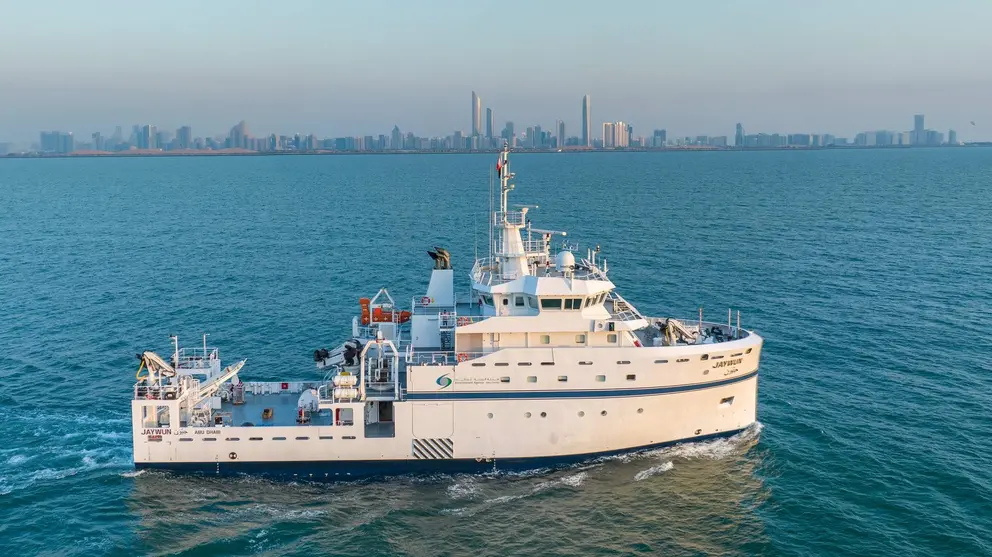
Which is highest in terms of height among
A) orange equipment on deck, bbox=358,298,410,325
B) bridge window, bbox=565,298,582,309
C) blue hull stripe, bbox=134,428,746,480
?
bridge window, bbox=565,298,582,309

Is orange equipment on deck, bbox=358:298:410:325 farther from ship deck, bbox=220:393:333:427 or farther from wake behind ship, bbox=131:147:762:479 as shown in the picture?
ship deck, bbox=220:393:333:427

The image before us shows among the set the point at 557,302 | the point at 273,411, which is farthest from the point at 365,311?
the point at 557,302

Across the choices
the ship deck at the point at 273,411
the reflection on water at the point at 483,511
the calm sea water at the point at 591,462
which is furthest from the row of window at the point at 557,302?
the ship deck at the point at 273,411

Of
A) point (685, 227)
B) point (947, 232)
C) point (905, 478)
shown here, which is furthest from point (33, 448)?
point (947, 232)

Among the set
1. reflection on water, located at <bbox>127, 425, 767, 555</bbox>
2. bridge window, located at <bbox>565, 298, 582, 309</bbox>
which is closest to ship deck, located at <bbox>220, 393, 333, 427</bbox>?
reflection on water, located at <bbox>127, 425, 767, 555</bbox>

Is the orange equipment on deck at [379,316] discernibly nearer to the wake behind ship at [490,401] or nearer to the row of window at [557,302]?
the wake behind ship at [490,401]

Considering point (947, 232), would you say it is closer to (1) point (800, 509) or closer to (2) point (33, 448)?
(1) point (800, 509)
